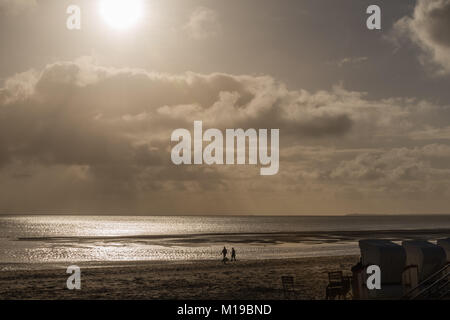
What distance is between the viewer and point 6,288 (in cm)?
3428

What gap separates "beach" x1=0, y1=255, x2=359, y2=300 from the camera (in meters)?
29.7

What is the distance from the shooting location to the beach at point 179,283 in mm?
29719

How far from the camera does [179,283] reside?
1379 inches

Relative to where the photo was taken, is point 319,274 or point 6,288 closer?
point 6,288

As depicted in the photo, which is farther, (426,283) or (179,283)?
(179,283)

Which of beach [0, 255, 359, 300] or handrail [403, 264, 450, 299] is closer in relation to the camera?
handrail [403, 264, 450, 299]

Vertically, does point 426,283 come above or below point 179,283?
above

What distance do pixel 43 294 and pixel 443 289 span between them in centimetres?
2428

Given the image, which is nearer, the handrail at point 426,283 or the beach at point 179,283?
the handrail at point 426,283
